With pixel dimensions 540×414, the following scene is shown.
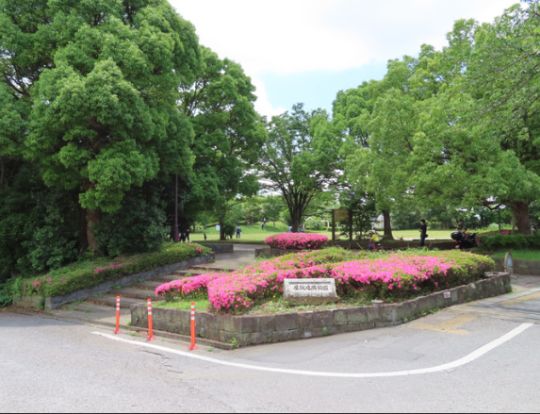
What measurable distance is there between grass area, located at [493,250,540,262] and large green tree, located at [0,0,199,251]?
13214 millimetres

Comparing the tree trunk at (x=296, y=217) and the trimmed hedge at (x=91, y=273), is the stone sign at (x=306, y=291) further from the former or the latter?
the tree trunk at (x=296, y=217)

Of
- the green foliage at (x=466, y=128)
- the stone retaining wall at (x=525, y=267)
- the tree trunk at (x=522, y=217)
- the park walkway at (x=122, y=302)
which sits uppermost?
the green foliage at (x=466, y=128)

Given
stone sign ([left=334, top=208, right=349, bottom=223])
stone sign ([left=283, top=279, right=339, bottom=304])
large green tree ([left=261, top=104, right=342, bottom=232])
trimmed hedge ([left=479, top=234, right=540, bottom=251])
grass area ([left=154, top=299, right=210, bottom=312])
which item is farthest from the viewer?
large green tree ([left=261, top=104, right=342, bottom=232])

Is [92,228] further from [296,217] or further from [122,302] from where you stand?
[296,217]

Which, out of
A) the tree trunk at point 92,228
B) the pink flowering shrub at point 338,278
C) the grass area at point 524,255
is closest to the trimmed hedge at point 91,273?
the tree trunk at point 92,228

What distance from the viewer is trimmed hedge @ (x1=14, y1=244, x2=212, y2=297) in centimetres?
1437

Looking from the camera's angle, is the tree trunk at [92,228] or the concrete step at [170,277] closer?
the concrete step at [170,277]

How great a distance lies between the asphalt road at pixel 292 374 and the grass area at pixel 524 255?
8794 millimetres

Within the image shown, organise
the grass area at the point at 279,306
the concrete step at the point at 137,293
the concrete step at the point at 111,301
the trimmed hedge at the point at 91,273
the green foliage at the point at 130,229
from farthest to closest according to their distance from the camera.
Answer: the green foliage at the point at 130,229 < the trimmed hedge at the point at 91,273 < the concrete step at the point at 137,293 < the concrete step at the point at 111,301 < the grass area at the point at 279,306

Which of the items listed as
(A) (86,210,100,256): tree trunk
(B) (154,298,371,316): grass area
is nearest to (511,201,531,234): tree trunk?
(B) (154,298,371,316): grass area

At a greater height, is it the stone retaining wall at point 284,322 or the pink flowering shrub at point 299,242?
the pink flowering shrub at point 299,242

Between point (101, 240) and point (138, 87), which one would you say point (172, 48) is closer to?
point (138, 87)

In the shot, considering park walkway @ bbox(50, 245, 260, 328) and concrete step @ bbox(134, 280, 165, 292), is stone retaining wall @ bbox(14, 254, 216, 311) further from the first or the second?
concrete step @ bbox(134, 280, 165, 292)

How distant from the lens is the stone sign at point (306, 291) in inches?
380
